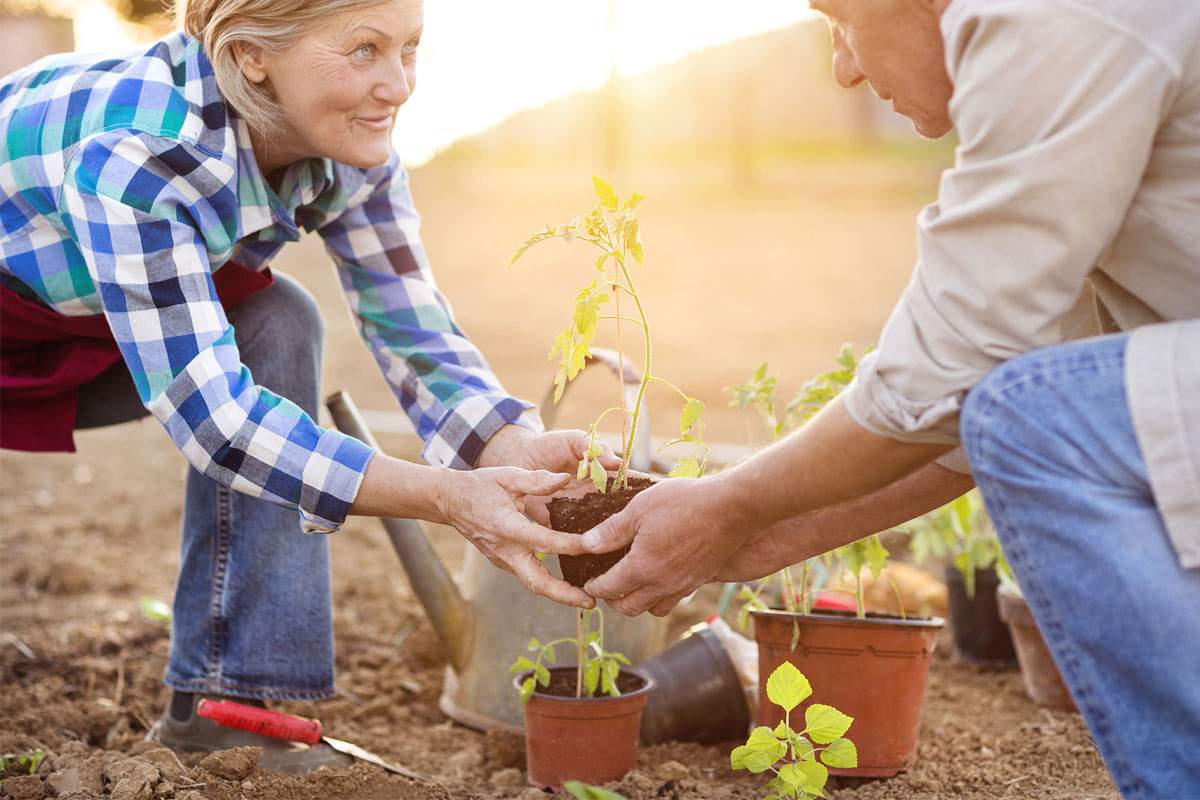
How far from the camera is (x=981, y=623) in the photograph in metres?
3.01

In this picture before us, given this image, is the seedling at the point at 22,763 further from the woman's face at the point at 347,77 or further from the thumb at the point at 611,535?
the woman's face at the point at 347,77

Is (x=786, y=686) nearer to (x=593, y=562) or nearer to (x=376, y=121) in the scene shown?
(x=593, y=562)

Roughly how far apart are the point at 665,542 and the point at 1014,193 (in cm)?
73

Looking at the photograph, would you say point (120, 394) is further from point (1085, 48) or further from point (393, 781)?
point (1085, 48)

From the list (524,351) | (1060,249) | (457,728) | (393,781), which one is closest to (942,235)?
(1060,249)

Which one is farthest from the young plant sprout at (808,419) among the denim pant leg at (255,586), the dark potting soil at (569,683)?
the denim pant leg at (255,586)

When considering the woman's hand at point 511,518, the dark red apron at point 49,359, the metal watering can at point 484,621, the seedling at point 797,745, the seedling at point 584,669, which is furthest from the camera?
the metal watering can at point 484,621

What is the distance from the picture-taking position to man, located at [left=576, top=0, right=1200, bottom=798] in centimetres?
134

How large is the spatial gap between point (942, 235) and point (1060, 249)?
0.44 ft

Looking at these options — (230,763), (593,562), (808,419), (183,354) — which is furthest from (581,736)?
(183,354)

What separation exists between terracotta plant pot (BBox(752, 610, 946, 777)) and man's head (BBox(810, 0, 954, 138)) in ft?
2.91

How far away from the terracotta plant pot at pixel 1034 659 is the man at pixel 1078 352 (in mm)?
1212

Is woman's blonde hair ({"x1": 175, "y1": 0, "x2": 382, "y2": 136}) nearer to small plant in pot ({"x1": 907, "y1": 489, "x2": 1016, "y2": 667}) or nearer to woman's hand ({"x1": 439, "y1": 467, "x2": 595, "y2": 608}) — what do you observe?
woman's hand ({"x1": 439, "y1": 467, "x2": 595, "y2": 608})

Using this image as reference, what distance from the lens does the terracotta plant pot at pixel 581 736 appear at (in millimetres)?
2146
